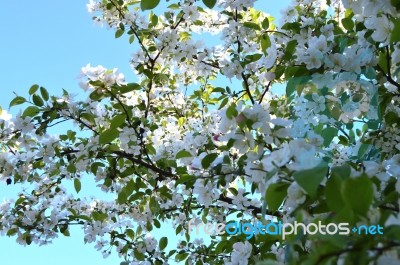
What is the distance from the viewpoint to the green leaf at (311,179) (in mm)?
704

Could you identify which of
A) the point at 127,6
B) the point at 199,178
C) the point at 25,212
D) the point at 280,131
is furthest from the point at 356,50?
the point at 25,212

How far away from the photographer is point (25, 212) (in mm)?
2973

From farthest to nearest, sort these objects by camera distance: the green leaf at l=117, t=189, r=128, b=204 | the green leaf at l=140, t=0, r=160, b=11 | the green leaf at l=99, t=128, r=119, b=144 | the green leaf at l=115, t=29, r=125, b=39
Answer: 1. the green leaf at l=115, t=29, r=125, b=39
2. the green leaf at l=117, t=189, r=128, b=204
3. the green leaf at l=99, t=128, r=119, b=144
4. the green leaf at l=140, t=0, r=160, b=11

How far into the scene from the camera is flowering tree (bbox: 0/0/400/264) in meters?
0.97

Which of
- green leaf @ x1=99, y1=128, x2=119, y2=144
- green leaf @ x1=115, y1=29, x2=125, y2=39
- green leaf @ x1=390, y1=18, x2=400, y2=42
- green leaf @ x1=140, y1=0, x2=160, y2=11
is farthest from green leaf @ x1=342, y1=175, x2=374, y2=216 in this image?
green leaf @ x1=115, y1=29, x2=125, y2=39

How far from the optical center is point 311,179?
0.71 m

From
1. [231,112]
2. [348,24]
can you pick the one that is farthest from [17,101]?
[348,24]

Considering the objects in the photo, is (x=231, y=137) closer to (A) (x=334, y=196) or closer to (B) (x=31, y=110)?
(A) (x=334, y=196)

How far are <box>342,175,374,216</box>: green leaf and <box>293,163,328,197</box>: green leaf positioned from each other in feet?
0.19

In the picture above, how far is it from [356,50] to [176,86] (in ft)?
6.43

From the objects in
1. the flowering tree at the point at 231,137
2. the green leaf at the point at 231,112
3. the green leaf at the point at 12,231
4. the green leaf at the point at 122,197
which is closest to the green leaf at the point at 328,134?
the flowering tree at the point at 231,137

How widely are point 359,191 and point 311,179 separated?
0.26 feet

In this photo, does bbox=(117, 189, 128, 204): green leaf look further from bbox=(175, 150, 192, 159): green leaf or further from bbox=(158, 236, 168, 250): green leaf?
bbox=(175, 150, 192, 159): green leaf

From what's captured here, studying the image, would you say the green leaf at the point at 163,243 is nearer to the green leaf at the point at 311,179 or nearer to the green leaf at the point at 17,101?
the green leaf at the point at 17,101
